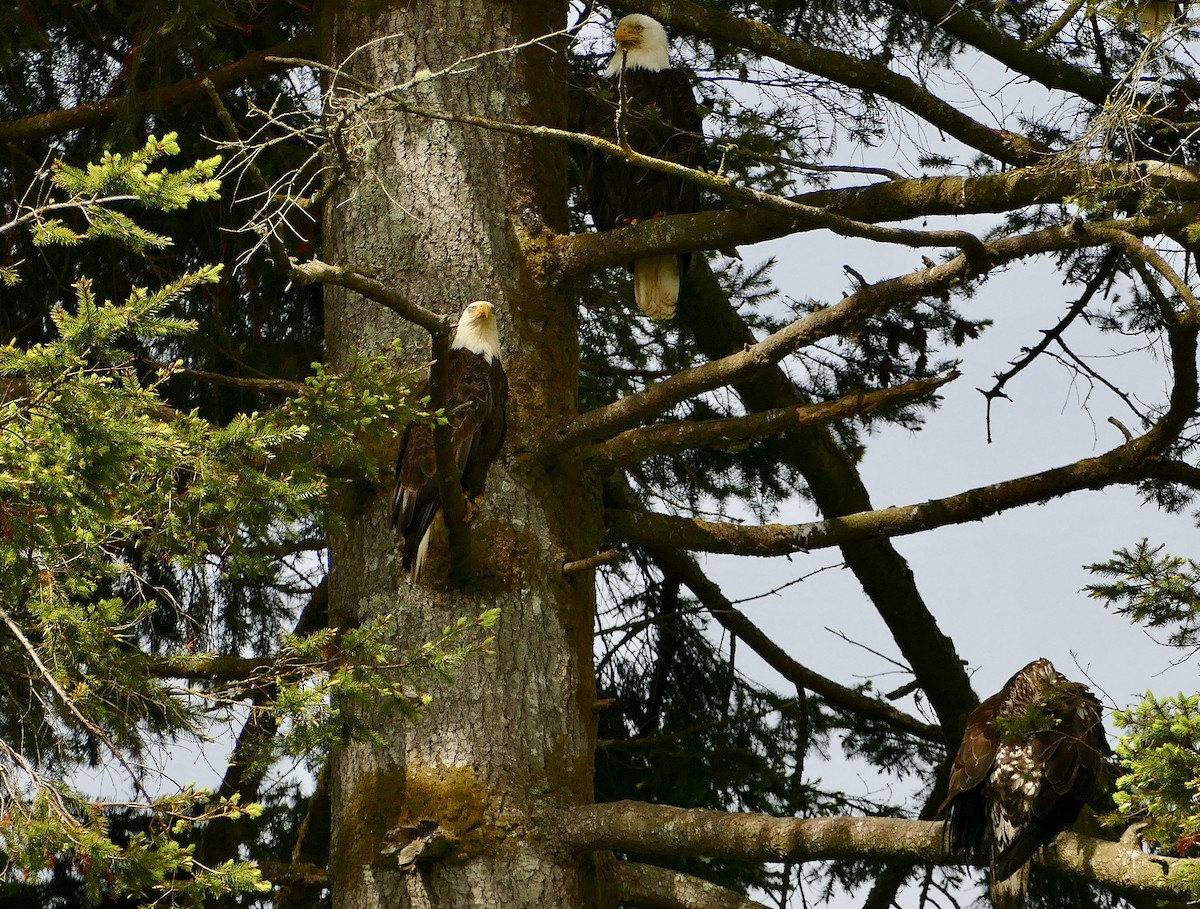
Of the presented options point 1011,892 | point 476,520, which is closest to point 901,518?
point 1011,892

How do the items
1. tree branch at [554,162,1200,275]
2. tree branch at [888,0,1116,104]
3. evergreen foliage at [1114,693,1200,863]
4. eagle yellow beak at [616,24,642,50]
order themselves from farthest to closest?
eagle yellow beak at [616,24,642,50] < tree branch at [888,0,1116,104] < tree branch at [554,162,1200,275] < evergreen foliage at [1114,693,1200,863]

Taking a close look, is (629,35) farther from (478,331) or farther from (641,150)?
(478,331)

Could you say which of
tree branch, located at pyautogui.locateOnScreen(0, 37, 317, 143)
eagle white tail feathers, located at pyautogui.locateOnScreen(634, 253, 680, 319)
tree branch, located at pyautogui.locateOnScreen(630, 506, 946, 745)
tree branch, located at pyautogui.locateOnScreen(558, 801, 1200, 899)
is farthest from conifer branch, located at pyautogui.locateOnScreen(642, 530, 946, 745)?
tree branch, located at pyautogui.locateOnScreen(0, 37, 317, 143)

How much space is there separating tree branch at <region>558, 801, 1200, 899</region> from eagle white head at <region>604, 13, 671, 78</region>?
3133 mm

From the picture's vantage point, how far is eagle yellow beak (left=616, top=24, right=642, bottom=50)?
5723 mm

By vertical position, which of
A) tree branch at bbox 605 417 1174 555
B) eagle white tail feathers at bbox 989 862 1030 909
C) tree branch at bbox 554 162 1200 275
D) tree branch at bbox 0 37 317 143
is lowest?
eagle white tail feathers at bbox 989 862 1030 909

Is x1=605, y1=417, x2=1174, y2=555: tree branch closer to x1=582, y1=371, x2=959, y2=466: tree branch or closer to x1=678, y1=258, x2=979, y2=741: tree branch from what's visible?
x1=582, y1=371, x2=959, y2=466: tree branch

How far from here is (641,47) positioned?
5.83 metres

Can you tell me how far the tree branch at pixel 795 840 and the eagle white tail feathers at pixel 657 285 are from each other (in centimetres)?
215

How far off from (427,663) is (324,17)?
2.81 metres

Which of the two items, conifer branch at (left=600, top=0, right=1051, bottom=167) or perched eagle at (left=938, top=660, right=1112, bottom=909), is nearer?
perched eagle at (left=938, top=660, right=1112, bottom=909)

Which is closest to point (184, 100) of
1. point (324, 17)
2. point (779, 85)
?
point (324, 17)

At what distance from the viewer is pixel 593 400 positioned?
20.9 ft

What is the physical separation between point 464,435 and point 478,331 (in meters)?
0.38
